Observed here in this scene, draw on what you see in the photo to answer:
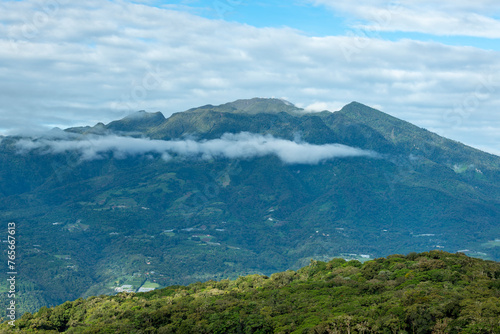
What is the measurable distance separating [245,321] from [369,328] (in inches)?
953

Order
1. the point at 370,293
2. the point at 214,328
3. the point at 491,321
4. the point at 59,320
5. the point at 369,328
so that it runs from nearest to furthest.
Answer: the point at 491,321 < the point at 369,328 < the point at 214,328 < the point at 370,293 < the point at 59,320

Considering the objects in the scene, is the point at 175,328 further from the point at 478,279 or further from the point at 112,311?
the point at 478,279

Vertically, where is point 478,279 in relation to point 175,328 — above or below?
above

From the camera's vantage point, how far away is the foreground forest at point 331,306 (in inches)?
3440

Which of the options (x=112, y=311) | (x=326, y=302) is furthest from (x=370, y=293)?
(x=112, y=311)

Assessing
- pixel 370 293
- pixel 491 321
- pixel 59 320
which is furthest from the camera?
pixel 59 320

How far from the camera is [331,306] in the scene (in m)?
104

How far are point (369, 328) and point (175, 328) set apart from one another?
35.8 meters

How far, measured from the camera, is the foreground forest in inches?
3440

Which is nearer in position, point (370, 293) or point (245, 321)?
point (245, 321)

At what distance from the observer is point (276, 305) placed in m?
112

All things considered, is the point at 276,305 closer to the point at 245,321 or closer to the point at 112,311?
the point at 245,321

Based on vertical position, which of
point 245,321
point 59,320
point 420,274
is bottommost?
point 59,320

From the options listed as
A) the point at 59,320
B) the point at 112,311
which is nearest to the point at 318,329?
the point at 112,311
